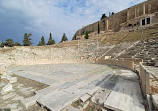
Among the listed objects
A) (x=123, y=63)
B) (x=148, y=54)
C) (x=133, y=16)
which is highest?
(x=133, y=16)

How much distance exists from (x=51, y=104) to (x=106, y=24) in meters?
40.5

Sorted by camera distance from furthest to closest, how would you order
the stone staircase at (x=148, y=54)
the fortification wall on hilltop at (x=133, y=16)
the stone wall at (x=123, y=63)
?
1. the fortification wall on hilltop at (x=133, y=16)
2. the stone wall at (x=123, y=63)
3. the stone staircase at (x=148, y=54)

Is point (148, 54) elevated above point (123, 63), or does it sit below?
above

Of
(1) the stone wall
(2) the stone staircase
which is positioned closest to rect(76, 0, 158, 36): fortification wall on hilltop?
(2) the stone staircase

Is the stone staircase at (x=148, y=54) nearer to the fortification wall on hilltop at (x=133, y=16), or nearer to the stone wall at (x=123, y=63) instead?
the stone wall at (x=123, y=63)

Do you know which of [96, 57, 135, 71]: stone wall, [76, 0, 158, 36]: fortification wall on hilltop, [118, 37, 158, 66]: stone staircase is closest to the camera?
[118, 37, 158, 66]: stone staircase

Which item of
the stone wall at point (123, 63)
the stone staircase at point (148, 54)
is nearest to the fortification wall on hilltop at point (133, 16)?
the stone staircase at point (148, 54)

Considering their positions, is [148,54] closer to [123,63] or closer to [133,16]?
[123,63]

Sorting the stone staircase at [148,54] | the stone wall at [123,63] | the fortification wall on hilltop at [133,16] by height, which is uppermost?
the fortification wall on hilltop at [133,16]

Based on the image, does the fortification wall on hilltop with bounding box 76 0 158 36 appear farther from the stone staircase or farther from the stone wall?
the stone wall

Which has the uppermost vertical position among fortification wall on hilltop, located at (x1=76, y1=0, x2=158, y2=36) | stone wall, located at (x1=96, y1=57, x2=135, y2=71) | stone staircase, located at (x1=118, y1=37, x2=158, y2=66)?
fortification wall on hilltop, located at (x1=76, y1=0, x2=158, y2=36)

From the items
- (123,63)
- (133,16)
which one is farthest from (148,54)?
(133,16)

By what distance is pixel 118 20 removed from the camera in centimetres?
3300

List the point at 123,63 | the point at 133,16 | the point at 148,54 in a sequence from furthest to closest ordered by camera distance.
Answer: the point at 133,16 < the point at 123,63 < the point at 148,54
